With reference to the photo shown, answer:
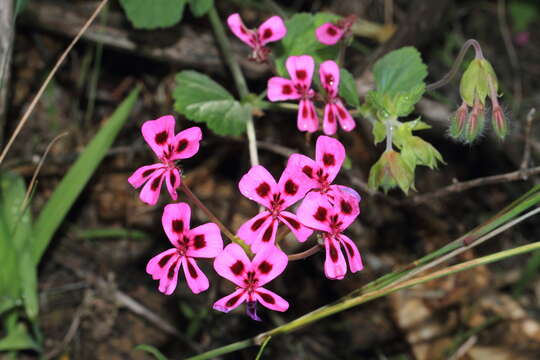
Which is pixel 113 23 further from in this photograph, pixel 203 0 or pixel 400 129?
pixel 400 129

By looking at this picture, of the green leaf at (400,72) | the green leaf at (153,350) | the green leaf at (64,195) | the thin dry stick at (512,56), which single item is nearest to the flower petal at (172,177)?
the green leaf at (153,350)

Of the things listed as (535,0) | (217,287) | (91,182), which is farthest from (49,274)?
(535,0)

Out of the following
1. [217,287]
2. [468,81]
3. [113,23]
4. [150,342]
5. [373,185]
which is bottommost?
[150,342]

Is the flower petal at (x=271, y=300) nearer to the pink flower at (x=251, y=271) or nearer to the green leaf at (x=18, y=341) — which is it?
the pink flower at (x=251, y=271)

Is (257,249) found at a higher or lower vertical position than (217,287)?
higher

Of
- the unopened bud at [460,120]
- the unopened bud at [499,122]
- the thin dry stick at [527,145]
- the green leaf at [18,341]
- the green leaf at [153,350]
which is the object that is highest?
the unopened bud at [499,122]

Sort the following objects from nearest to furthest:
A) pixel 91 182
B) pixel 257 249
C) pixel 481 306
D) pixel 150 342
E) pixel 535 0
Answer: pixel 257 249
pixel 150 342
pixel 481 306
pixel 91 182
pixel 535 0
